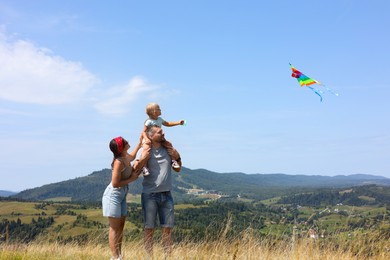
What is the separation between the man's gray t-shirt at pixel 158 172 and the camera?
5.50 m

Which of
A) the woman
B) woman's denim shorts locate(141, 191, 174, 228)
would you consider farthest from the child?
woman's denim shorts locate(141, 191, 174, 228)

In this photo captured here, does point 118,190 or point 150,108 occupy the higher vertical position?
point 150,108

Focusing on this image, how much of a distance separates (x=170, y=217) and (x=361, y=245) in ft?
9.25

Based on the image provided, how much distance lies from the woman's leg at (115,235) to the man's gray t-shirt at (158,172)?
0.60m

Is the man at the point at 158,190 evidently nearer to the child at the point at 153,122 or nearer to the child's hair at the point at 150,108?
the child at the point at 153,122

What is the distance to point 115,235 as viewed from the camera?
211 inches

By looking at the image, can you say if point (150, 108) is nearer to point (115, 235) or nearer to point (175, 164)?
point (175, 164)

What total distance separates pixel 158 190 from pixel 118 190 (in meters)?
0.60

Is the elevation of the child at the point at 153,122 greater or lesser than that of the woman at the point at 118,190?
greater

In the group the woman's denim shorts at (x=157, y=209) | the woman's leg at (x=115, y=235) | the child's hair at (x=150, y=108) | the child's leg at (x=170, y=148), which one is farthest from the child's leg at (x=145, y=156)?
the woman's leg at (x=115, y=235)

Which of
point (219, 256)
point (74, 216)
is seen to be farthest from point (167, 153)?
point (74, 216)

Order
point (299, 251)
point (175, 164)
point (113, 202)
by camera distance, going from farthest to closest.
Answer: point (175, 164), point (113, 202), point (299, 251)

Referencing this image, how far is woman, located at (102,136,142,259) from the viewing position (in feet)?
17.4

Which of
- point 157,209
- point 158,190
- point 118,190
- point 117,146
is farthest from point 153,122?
point 157,209
